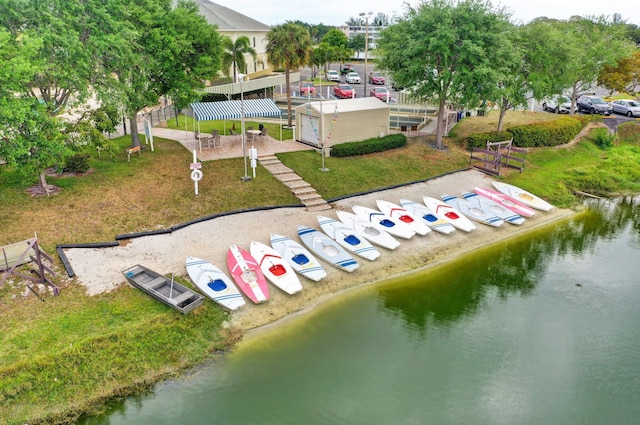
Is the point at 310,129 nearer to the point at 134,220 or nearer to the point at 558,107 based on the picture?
the point at 134,220

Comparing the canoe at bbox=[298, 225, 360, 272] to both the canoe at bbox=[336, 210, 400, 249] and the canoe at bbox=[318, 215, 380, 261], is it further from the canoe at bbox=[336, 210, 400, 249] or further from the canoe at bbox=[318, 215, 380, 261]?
the canoe at bbox=[336, 210, 400, 249]

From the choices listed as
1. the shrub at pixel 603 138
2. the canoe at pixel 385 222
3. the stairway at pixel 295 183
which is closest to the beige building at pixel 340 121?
the stairway at pixel 295 183

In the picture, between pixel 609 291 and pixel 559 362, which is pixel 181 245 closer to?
pixel 559 362

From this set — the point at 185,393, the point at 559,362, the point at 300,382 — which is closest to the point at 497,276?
the point at 559,362

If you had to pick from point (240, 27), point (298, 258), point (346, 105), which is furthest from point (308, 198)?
point (240, 27)

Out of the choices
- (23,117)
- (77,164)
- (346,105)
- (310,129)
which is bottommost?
(77,164)

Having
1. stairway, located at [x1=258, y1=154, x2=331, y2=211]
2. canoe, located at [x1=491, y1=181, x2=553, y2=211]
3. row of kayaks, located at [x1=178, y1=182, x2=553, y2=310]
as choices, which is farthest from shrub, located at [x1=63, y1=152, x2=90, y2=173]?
canoe, located at [x1=491, y1=181, x2=553, y2=211]
